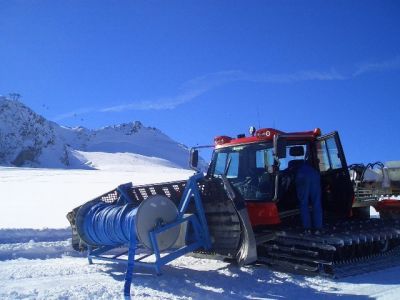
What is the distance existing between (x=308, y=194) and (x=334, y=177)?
3.82 feet

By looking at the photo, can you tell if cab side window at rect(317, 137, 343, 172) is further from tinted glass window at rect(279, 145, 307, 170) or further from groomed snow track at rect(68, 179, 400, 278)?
groomed snow track at rect(68, 179, 400, 278)

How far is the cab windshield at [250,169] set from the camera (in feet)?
22.1

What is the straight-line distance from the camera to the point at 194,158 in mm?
7895

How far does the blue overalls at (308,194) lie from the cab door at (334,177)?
84cm

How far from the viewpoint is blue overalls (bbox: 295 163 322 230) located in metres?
6.65

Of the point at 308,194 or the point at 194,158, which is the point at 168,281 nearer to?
the point at 308,194

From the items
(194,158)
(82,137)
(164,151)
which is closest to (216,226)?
(194,158)

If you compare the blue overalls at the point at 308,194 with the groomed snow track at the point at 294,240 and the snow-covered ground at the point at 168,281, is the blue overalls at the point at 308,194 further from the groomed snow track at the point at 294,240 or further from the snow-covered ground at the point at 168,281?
the snow-covered ground at the point at 168,281

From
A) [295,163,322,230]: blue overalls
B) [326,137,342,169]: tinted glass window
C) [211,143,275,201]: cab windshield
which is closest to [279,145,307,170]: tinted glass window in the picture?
[211,143,275,201]: cab windshield

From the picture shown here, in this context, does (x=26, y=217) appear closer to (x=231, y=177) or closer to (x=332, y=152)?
(x=231, y=177)

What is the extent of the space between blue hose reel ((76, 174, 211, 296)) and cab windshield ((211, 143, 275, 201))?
1.01 m

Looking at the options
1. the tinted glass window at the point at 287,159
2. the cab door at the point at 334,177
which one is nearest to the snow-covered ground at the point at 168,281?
the cab door at the point at 334,177

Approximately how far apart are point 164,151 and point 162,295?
14527cm

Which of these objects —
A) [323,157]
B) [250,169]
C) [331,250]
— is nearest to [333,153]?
[323,157]
